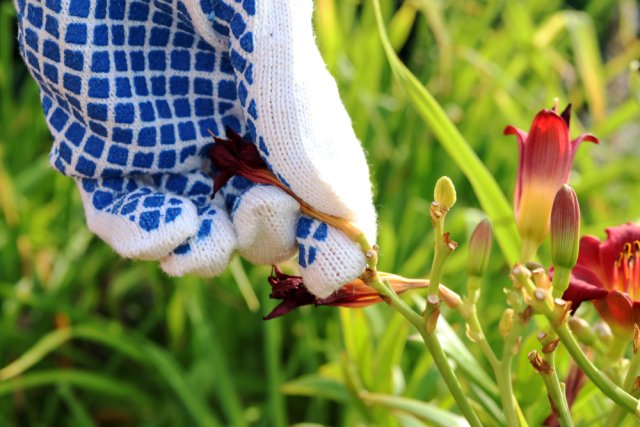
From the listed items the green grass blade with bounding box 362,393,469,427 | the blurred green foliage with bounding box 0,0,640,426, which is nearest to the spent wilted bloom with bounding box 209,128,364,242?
the green grass blade with bounding box 362,393,469,427

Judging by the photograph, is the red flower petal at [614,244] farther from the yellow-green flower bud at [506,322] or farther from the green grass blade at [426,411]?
the green grass blade at [426,411]

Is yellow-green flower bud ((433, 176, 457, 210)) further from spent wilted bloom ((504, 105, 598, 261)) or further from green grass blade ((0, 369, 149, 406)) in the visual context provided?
green grass blade ((0, 369, 149, 406))

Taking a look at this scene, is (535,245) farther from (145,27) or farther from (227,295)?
(227,295)

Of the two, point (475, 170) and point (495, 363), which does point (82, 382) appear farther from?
point (495, 363)

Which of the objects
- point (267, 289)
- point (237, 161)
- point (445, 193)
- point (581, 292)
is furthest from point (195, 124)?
point (267, 289)

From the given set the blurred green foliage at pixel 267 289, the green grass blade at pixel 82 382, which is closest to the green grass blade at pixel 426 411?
the blurred green foliage at pixel 267 289

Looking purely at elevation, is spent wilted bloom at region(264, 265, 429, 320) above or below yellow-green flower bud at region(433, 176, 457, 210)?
below
